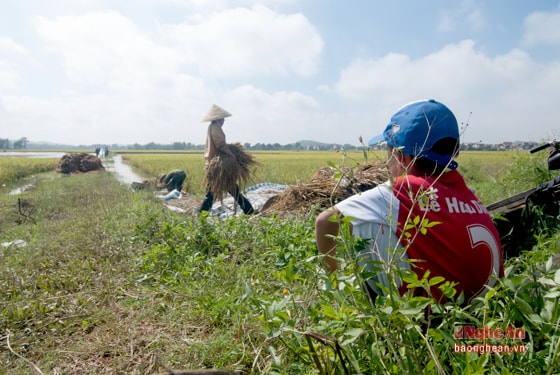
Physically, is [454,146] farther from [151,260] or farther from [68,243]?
[68,243]

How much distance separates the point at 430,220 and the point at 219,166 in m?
4.52

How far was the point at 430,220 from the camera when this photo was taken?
1225mm

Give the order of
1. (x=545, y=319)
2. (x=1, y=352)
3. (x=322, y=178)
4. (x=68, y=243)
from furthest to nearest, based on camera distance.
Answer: (x=322, y=178) < (x=68, y=243) < (x=1, y=352) < (x=545, y=319)

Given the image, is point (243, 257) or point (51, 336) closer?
point (51, 336)

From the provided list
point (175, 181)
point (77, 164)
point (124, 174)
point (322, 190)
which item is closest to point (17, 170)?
point (77, 164)

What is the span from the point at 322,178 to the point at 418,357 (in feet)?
12.9

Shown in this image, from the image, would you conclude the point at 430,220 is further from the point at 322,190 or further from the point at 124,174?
the point at 124,174

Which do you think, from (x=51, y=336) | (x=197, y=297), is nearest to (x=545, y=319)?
(x=197, y=297)

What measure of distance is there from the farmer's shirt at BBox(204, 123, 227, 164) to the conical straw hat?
0.11 m

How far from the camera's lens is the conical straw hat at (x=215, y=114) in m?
5.58

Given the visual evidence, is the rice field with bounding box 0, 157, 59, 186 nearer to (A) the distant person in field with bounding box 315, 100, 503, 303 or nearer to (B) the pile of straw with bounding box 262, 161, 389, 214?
(B) the pile of straw with bounding box 262, 161, 389, 214

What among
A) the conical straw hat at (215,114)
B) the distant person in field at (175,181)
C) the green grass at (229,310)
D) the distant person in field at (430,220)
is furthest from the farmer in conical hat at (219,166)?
the distant person in field at (175,181)

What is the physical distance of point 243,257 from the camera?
2.96m

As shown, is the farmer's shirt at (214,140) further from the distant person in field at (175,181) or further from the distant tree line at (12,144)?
the distant tree line at (12,144)
